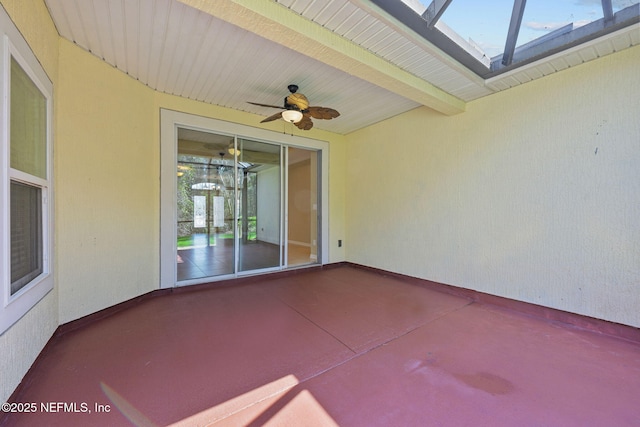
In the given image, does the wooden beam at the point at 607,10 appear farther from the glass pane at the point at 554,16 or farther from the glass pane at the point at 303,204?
the glass pane at the point at 303,204

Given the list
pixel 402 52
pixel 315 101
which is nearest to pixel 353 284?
pixel 315 101

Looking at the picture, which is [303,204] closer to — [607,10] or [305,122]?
[305,122]

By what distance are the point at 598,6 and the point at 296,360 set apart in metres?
3.84

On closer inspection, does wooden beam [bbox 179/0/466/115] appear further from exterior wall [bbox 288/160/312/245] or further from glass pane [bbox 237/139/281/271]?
exterior wall [bbox 288/160/312/245]

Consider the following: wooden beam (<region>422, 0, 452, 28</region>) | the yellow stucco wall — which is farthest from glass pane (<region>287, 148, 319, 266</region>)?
wooden beam (<region>422, 0, 452, 28</region>)

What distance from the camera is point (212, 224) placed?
423 cm

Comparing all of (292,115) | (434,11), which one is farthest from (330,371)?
(434,11)

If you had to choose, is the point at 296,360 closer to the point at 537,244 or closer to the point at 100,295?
the point at 100,295

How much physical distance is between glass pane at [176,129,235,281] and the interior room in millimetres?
36

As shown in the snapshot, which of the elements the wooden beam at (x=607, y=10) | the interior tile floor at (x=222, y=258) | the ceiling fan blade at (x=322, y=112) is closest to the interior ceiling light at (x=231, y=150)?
the interior tile floor at (x=222, y=258)

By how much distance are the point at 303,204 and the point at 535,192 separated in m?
4.28

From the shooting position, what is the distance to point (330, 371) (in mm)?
1888

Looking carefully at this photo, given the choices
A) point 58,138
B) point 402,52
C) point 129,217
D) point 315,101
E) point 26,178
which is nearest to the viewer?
point 26,178

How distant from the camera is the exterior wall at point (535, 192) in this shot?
93.7 inches
